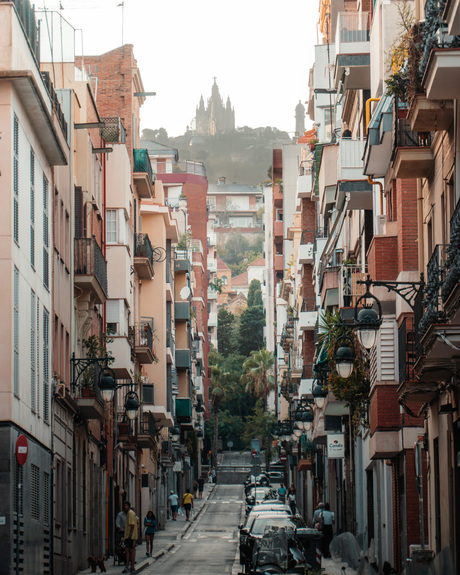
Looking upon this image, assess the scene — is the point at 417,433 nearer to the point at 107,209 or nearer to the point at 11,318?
the point at 11,318

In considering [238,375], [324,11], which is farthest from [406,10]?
[238,375]

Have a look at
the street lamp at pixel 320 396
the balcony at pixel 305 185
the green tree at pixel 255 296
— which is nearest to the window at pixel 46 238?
the street lamp at pixel 320 396

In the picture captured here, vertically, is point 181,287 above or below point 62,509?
above

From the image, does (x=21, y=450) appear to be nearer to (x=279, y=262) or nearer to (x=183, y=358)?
(x=183, y=358)

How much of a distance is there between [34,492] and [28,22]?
8773 mm

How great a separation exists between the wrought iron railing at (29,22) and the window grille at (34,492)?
309 inches

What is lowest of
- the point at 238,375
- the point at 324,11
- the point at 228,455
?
the point at 228,455

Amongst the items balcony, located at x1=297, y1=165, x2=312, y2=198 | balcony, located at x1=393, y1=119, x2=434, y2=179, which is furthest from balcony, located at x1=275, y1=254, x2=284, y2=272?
balcony, located at x1=393, y1=119, x2=434, y2=179

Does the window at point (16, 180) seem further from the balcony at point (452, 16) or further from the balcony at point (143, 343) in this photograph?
the balcony at point (143, 343)

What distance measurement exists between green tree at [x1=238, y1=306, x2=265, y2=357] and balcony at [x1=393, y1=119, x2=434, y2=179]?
130m

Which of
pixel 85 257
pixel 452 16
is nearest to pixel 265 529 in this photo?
pixel 85 257

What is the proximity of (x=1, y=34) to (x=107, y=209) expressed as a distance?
69.2 feet

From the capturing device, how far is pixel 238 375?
128250 mm

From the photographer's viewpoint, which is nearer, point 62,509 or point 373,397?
point 373,397
